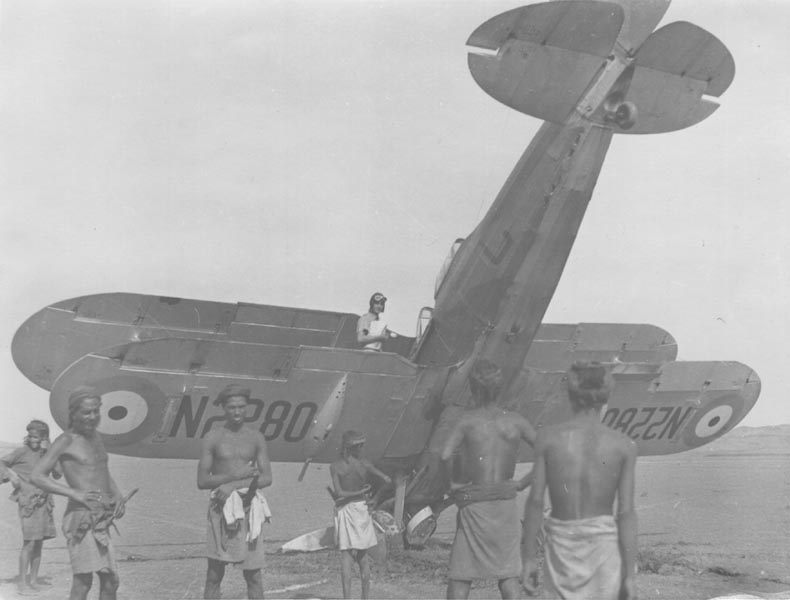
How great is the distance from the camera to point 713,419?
12859 millimetres

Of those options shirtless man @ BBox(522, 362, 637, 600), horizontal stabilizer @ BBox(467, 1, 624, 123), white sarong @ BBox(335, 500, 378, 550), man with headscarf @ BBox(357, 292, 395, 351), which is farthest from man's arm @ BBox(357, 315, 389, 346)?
shirtless man @ BBox(522, 362, 637, 600)

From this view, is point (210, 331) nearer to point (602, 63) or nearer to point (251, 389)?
point (251, 389)

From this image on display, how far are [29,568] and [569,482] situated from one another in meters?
7.61

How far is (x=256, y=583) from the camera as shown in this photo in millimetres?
6480

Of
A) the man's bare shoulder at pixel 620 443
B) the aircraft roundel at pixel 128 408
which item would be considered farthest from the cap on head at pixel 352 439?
the man's bare shoulder at pixel 620 443

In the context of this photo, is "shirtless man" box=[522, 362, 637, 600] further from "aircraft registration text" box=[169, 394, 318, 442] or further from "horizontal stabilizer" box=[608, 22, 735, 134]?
"aircraft registration text" box=[169, 394, 318, 442]

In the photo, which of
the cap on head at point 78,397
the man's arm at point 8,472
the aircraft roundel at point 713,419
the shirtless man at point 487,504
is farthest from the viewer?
the aircraft roundel at point 713,419

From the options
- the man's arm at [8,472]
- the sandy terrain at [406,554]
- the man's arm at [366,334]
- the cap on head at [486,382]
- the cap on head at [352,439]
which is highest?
the man's arm at [366,334]

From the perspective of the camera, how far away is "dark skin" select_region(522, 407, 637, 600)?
14.3 ft

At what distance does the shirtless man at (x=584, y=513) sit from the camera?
14.2ft

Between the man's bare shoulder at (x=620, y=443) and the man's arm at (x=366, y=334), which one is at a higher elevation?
the man's arm at (x=366, y=334)

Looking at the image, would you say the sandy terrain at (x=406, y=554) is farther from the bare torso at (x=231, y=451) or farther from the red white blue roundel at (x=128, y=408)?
the bare torso at (x=231, y=451)

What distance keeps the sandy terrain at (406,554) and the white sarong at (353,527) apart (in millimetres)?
1156

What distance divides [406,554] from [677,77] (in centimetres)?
645
